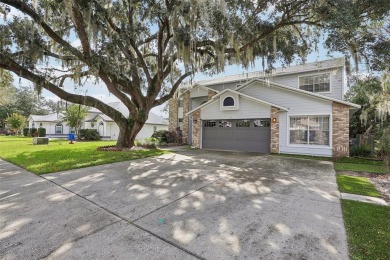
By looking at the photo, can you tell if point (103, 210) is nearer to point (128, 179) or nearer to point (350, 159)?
point (128, 179)

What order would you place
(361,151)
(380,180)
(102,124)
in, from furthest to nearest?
(102,124)
(361,151)
(380,180)

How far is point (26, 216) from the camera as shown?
3412 millimetres

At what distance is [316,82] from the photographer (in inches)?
507

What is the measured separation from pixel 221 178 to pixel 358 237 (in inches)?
139

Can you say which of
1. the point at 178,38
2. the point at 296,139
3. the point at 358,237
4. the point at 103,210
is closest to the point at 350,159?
the point at 296,139

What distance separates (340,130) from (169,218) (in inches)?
414

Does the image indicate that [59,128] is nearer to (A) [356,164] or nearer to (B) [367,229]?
(A) [356,164]

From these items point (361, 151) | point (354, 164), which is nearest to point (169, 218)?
point (354, 164)

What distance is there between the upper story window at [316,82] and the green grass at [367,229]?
10.4m

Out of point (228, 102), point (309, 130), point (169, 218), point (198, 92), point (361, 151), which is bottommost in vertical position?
point (169, 218)

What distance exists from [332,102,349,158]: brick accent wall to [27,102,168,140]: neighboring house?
21.0 metres

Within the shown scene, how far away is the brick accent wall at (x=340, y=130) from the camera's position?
402 inches

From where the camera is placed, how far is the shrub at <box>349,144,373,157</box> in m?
10.6

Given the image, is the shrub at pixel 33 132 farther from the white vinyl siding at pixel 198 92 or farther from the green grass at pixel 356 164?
the green grass at pixel 356 164
